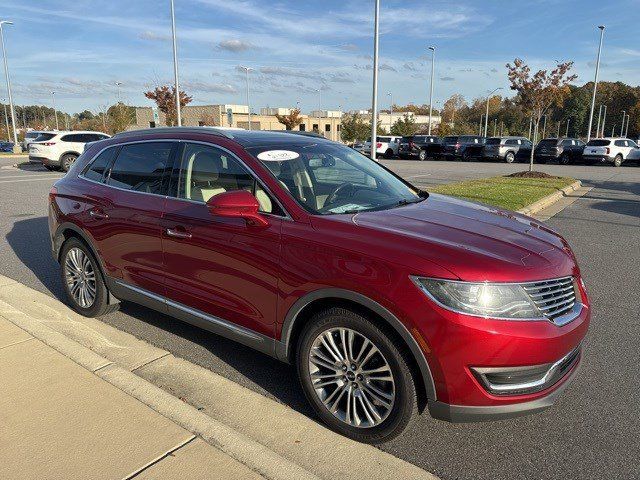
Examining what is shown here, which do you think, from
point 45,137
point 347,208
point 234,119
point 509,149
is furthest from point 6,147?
point 347,208

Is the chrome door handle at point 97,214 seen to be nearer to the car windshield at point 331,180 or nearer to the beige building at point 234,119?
the car windshield at point 331,180

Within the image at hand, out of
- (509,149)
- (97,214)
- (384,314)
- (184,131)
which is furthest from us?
(509,149)

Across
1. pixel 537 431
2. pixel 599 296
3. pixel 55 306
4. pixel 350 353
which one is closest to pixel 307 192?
pixel 350 353

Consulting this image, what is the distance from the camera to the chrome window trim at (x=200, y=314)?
10.8ft

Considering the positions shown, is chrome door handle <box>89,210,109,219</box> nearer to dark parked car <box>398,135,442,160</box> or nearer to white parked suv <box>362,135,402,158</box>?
dark parked car <box>398,135,442,160</box>

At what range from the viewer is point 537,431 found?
9.65ft

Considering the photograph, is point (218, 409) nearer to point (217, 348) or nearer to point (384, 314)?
point (217, 348)

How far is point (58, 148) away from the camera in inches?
838

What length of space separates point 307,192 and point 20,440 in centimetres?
219

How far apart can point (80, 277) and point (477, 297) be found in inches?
148

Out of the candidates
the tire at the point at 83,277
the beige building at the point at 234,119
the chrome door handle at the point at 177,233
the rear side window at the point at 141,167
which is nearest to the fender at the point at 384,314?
the chrome door handle at the point at 177,233

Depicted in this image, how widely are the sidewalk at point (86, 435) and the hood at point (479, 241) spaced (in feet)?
4.80

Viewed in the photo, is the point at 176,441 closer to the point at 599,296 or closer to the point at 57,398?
the point at 57,398

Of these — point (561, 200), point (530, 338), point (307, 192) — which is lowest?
point (561, 200)
